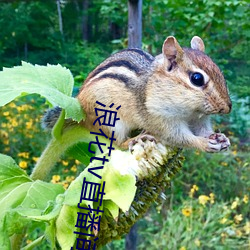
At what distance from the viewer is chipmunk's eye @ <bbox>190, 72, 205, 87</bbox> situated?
2.49 feet

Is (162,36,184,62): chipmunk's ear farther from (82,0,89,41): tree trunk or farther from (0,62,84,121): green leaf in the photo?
(82,0,89,41): tree trunk

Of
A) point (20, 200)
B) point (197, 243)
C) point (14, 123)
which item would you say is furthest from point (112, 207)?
point (14, 123)

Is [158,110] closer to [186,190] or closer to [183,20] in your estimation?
[183,20]

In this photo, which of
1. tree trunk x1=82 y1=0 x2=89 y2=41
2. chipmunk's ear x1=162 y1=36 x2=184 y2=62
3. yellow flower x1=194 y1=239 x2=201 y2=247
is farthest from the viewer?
tree trunk x1=82 y1=0 x2=89 y2=41

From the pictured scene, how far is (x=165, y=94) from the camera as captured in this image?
0.84 m

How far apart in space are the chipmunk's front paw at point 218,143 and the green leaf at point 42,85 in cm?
20

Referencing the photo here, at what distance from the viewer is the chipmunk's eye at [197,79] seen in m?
0.76

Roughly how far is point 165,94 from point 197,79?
9cm

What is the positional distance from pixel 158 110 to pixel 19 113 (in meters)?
2.12

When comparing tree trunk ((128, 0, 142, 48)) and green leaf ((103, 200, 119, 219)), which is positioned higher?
tree trunk ((128, 0, 142, 48))

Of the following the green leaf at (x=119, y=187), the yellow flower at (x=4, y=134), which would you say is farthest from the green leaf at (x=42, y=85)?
the yellow flower at (x=4, y=134)

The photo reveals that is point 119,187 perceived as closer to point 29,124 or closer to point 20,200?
point 20,200

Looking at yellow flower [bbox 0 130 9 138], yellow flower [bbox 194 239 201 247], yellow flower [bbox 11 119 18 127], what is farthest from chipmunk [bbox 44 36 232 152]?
yellow flower [bbox 0 130 9 138]

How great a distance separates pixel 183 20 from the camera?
7.01 feet
